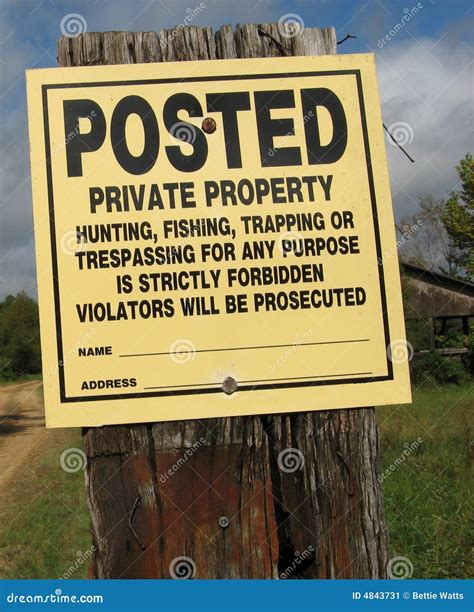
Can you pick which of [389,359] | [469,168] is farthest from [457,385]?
[389,359]

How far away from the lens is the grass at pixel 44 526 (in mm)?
6254

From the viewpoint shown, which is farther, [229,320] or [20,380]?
[20,380]

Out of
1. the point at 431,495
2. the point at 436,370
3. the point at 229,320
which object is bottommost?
the point at 431,495

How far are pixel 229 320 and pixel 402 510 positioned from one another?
4.96 meters

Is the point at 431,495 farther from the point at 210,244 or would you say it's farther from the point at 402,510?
the point at 210,244

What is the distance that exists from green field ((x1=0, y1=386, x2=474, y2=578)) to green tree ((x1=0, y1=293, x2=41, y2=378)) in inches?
954

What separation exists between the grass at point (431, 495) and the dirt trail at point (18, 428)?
231 inches

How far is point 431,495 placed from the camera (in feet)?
21.5

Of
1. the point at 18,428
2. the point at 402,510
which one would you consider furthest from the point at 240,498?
the point at 18,428

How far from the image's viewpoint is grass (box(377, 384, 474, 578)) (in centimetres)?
532

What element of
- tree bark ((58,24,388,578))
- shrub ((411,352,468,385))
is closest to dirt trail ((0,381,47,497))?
tree bark ((58,24,388,578))

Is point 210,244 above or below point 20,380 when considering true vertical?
below

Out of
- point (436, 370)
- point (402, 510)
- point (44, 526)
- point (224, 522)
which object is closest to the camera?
point (224, 522)

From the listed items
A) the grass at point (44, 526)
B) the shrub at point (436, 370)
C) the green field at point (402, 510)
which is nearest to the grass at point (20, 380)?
the shrub at point (436, 370)
